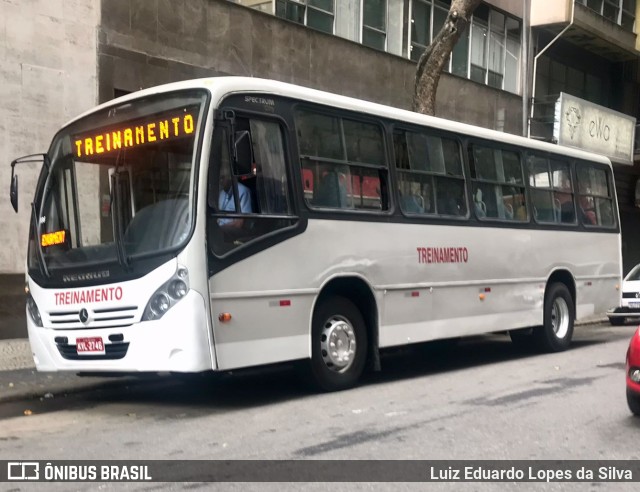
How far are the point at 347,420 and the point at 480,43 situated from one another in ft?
63.6

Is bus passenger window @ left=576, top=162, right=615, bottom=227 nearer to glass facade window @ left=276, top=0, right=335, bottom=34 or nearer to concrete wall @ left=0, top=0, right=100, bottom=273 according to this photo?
glass facade window @ left=276, top=0, right=335, bottom=34

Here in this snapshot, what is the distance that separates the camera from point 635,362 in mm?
7371

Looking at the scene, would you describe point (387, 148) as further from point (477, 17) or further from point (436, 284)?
point (477, 17)

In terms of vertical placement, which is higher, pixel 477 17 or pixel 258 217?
pixel 477 17

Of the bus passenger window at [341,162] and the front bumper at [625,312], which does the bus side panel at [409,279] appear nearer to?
the bus passenger window at [341,162]

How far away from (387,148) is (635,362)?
4093mm

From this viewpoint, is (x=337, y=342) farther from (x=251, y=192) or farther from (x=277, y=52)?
(x=277, y=52)

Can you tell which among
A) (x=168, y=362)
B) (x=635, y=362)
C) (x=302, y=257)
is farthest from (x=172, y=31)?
(x=635, y=362)

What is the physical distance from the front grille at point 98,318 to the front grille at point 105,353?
18cm

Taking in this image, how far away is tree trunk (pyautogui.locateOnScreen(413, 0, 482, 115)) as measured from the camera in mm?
16250

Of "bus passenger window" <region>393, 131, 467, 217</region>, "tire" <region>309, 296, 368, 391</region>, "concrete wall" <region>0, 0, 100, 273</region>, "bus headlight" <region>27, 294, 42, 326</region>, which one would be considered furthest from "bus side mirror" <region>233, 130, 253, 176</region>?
"concrete wall" <region>0, 0, 100, 273</region>

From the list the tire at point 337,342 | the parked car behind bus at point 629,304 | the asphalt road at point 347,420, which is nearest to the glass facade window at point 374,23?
the parked car behind bus at point 629,304

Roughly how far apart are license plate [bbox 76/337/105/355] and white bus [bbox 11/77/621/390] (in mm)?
19

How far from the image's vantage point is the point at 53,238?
8.93m
